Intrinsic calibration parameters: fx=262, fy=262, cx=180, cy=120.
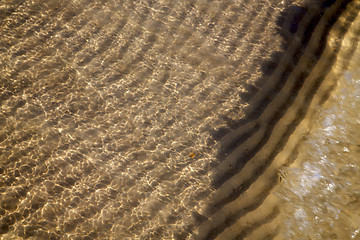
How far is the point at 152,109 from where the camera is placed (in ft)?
14.1

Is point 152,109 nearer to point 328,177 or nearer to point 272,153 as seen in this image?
point 272,153

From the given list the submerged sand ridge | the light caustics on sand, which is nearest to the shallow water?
the light caustics on sand

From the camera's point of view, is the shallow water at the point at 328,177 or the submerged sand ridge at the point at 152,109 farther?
the submerged sand ridge at the point at 152,109

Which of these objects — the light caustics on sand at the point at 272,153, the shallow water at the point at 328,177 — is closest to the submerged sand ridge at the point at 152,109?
the light caustics on sand at the point at 272,153

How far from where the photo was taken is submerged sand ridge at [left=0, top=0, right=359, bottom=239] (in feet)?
11.8

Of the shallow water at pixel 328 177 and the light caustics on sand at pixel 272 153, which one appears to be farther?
the light caustics on sand at pixel 272 153

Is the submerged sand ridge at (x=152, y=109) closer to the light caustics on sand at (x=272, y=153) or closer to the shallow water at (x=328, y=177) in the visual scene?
the light caustics on sand at (x=272, y=153)

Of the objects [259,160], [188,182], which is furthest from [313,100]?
[188,182]

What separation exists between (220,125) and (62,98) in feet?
8.50

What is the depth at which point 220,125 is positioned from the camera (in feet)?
13.9

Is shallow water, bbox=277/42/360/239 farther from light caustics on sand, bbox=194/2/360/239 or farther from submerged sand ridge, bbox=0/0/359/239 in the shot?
submerged sand ridge, bbox=0/0/359/239

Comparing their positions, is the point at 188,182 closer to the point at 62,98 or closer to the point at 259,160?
the point at 259,160

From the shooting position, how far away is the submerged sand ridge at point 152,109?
141 inches

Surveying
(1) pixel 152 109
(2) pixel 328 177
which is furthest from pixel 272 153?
(1) pixel 152 109
